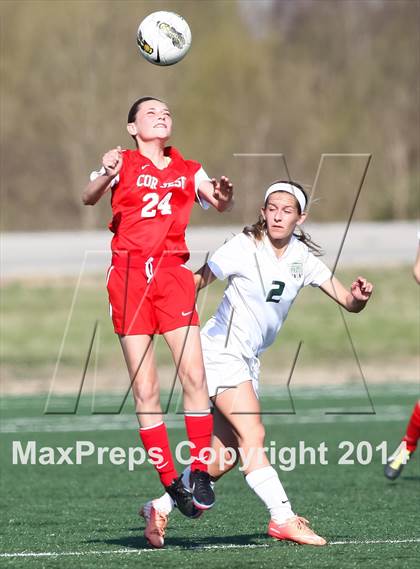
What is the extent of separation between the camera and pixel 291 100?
137ft

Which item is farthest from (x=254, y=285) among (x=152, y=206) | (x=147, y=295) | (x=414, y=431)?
(x=414, y=431)

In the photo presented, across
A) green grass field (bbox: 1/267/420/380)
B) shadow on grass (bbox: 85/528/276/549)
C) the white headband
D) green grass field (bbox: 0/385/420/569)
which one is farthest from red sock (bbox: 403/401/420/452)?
green grass field (bbox: 1/267/420/380)

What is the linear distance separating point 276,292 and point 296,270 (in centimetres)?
17

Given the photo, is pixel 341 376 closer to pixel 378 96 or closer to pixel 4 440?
pixel 4 440

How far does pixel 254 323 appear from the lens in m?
Result: 7.33

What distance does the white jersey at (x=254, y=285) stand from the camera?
7.24 meters

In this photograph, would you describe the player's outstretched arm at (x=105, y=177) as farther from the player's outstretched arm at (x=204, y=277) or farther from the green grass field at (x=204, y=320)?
the green grass field at (x=204, y=320)

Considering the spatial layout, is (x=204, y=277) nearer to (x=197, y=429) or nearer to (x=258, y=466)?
(x=197, y=429)

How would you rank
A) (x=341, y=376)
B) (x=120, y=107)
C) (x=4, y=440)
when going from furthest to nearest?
(x=120, y=107)
(x=341, y=376)
(x=4, y=440)

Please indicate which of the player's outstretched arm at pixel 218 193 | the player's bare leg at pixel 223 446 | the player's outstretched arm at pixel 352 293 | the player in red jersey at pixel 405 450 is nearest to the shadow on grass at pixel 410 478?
the player in red jersey at pixel 405 450

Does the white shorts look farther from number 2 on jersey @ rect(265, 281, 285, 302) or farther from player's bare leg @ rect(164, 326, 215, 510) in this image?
number 2 on jersey @ rect(265, 281, 285, 302)

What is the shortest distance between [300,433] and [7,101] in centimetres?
2418

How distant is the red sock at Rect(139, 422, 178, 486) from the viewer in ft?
23.2

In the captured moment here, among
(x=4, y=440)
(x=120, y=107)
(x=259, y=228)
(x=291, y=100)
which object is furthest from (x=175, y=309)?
(x=291, y=100)
